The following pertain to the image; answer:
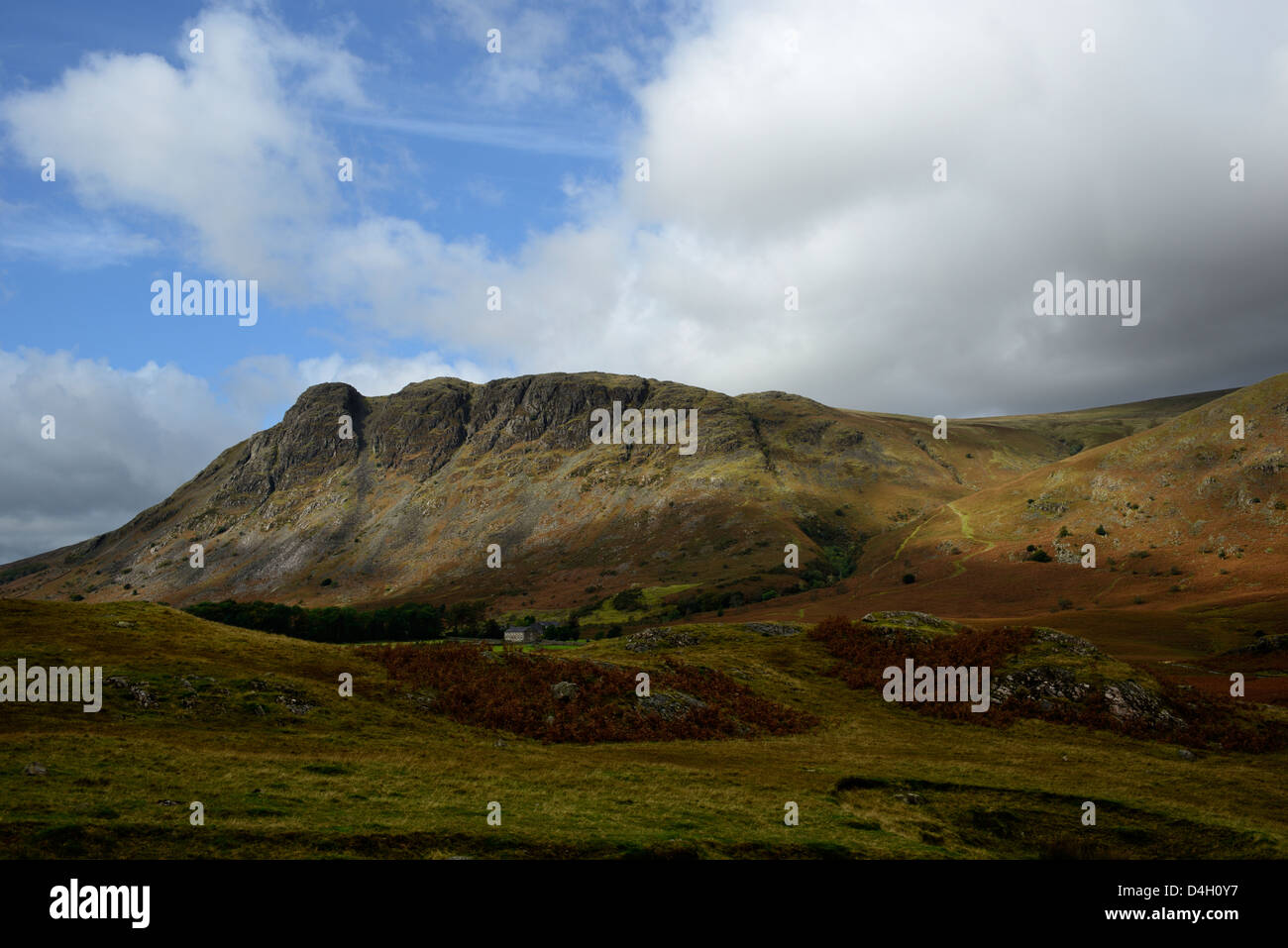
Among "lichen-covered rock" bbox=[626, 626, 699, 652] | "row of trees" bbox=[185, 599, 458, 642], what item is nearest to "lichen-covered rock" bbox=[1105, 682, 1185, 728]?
"lichen-covered rock" bbox=[626, 626, 699, 652]

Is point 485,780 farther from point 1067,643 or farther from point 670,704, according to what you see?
point 1067,643

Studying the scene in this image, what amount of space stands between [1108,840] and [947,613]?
11568 centimetres

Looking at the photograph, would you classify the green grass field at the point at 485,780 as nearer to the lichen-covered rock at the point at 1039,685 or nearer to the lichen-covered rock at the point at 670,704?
the lichen-covered rock at the point at 670,704

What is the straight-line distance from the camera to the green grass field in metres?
19.3

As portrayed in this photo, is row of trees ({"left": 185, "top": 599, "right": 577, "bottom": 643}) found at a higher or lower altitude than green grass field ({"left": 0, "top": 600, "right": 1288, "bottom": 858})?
lower

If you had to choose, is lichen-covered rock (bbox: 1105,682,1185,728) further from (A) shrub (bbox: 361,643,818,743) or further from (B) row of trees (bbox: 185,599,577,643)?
(B) row of trees (bbox: 185,599,577,643)

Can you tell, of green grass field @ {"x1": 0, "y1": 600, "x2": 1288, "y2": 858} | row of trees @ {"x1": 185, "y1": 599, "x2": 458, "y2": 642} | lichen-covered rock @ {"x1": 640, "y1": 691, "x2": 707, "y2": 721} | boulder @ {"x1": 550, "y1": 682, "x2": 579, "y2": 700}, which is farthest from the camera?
row of trees @ {"x1": 185, "y1": 599, "x2": 458, "y2": 642}

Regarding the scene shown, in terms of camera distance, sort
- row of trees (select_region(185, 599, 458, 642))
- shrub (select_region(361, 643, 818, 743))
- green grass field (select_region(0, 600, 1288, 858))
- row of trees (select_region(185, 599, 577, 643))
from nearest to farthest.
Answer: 1. green grass field (select_region(0, 600, 1288, 858))
2. shrub (select_region(361, 643, 818, 743))
3. row of trees (select_region(185, 599, 458, 642))
4. row of trees (select_region(185, 599, 577, 643))

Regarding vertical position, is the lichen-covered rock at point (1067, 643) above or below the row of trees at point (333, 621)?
above

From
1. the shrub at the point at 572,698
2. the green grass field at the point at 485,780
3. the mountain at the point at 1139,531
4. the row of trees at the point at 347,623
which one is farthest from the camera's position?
the row of trees at the point at 347,623

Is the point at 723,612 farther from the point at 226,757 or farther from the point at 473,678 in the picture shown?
the point at 226,757

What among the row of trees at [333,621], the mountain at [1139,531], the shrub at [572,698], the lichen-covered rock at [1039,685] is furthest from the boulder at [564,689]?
the mountain at [1139,531]

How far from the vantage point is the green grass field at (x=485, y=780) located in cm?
1933
